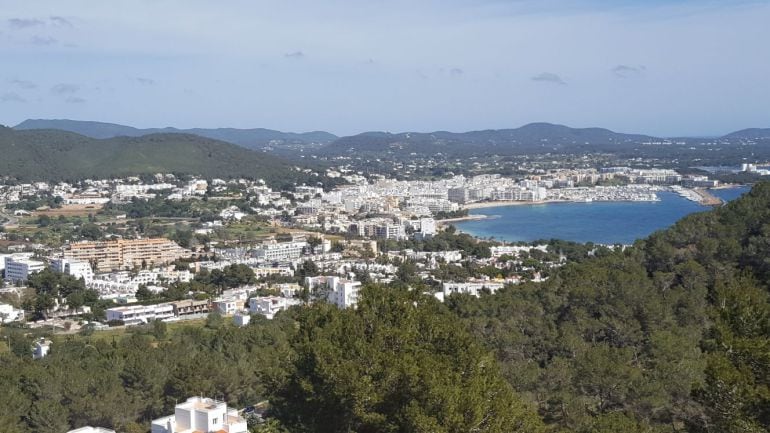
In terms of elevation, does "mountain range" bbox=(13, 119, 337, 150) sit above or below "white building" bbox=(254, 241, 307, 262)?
above

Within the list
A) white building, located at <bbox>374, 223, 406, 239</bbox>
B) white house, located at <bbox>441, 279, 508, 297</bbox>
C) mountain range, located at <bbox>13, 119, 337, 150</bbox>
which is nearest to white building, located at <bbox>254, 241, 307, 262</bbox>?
white building, located at <bbox>374, 223, 406, 239</bbox>

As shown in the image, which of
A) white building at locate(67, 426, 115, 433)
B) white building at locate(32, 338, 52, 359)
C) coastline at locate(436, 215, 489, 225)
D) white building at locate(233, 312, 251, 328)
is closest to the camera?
white building at locate(67, 426, 115, 433)

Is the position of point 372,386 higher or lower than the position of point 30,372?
higher

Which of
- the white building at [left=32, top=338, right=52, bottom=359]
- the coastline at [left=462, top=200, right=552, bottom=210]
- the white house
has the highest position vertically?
the white building at [left=32, top=338, right=52, bottom=359]

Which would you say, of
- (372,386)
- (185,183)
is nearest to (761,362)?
(372,386)

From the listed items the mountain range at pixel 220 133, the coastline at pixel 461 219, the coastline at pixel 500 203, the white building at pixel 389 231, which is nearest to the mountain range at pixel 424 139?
the mountain range at pixel 220 133

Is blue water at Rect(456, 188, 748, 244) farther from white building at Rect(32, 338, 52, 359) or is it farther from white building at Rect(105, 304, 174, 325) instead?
white building at Rect(32, 338, 52, 359)

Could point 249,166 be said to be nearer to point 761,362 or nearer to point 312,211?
point 312,211

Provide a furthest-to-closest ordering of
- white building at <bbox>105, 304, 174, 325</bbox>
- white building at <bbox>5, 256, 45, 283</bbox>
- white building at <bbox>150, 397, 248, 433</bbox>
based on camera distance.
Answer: white building at <bbox>5, 256, 45, 283</bbox>, white building at <bbox>105, 304, 174, 325</bbox>, white building at <bbox>150, 397, 248, 433</bbox>
